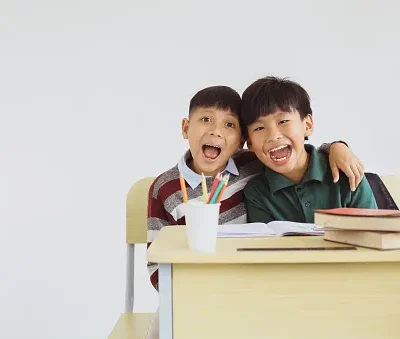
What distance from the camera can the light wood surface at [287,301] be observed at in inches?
26.5

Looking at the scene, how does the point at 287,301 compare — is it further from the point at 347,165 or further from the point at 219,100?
the point at 219,100

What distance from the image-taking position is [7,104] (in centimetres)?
219

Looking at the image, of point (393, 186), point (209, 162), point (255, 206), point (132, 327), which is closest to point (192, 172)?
point (209, 162)

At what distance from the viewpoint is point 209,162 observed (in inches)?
50.8

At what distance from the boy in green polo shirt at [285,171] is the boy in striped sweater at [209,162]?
1.3 inches

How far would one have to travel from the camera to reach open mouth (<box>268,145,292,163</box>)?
124 cm

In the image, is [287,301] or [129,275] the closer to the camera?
[287,301]

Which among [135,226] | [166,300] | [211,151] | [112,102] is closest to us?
[166,300]

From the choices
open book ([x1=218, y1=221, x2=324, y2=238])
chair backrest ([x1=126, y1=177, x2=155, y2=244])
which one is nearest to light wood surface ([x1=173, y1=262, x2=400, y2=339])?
open book ([x1=218, y1=221, x2=324, y2=238])

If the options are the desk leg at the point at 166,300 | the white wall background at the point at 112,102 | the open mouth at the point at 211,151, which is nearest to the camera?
the desk leg at the point at 166,300

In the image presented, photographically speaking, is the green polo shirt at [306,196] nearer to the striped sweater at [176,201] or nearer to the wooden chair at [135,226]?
the striped sweater at [176,201]

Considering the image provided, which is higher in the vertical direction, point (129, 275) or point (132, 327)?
point (129, 275)

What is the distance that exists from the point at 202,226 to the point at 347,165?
586 mm

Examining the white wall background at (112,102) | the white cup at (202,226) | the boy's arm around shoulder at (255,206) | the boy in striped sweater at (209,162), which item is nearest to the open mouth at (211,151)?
the boy in striped sweater at (209,162)
